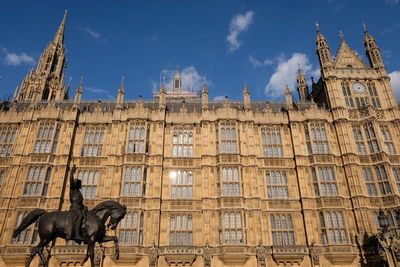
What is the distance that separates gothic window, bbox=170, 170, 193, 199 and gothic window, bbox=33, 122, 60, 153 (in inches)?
477

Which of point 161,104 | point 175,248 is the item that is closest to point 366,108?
point 161,104

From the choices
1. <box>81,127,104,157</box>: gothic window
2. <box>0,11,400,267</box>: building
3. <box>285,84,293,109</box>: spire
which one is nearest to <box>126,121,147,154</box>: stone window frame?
<box>0,11,400,267</box>: building

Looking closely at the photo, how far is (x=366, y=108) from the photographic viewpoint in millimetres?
33844

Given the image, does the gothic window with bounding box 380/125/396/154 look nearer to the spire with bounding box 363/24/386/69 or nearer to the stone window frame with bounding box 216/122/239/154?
the spire with bounding box 363/24/386/69

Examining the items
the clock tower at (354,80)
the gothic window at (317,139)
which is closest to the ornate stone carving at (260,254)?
the gothic window at (317,139)

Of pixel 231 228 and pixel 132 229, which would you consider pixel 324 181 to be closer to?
pixel 231 228

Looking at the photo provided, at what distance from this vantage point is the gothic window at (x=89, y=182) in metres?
30.8

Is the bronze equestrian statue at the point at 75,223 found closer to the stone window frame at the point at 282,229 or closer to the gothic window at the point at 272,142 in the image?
the stone window frame at the point at 282,229

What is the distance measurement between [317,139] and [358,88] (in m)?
8.41

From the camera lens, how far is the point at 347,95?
35.8 m

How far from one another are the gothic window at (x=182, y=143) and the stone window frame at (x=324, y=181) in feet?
40.2

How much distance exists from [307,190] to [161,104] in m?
17.0

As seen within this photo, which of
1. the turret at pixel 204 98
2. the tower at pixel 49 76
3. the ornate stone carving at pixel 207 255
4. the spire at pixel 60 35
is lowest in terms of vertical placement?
the ornate stone carving at pixel 207 255

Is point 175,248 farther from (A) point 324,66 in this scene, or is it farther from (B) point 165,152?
(A) point 324,66
